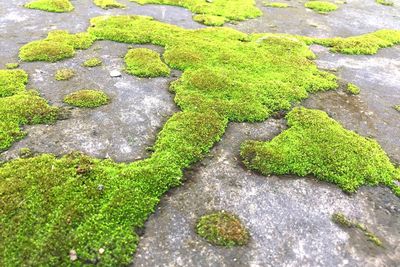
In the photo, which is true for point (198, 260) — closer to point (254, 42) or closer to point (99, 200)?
point (99, 200)

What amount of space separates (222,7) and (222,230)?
1636 cm

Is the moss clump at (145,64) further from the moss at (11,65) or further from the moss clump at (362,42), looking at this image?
the moss clump at (362,42)

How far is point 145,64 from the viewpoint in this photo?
1371cm

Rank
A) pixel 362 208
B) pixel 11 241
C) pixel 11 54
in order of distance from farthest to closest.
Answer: pixel 11 54 → pixel 362 208 → pixel 11 241

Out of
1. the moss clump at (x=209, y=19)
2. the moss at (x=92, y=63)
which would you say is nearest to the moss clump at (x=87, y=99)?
the moss at (x=92, y=63)

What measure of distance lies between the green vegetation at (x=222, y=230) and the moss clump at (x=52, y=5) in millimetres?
15267

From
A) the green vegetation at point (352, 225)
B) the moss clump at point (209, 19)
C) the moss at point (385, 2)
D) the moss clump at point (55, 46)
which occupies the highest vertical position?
the moss at point (385, 2)

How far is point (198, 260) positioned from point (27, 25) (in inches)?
575

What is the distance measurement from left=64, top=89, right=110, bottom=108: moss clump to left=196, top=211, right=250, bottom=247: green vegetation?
546 centimetres

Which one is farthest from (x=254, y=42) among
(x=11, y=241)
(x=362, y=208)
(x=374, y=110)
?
(x=11, y=241)

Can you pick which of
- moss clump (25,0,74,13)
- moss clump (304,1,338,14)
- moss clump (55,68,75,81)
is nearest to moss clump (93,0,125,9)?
moss clump (25,0,74,13)

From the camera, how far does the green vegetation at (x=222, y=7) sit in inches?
786

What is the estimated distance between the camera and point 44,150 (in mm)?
9297

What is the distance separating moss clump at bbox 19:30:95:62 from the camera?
13938mm
